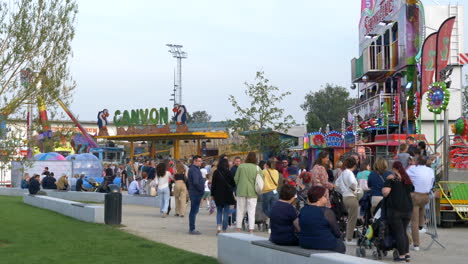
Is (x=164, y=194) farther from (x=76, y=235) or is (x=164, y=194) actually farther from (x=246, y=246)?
(x=246, y=246)

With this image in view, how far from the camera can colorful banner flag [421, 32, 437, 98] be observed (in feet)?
85.4

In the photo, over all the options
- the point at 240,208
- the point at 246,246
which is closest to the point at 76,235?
the point at 240,208

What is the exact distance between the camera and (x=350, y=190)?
506 inches

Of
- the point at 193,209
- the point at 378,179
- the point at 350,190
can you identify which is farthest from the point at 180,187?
the point at 378,179

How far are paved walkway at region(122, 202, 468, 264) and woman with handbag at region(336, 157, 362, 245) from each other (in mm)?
555

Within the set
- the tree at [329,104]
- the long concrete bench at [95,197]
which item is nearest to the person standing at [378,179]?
the long concrete bench at [95,197]

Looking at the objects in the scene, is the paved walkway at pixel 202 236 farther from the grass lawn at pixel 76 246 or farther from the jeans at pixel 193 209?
the grass lawn at pixel 76 246

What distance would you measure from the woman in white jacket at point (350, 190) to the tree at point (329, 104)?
270 feet

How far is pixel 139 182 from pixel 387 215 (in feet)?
68.4

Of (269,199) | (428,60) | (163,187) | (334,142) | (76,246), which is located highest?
(428,60)

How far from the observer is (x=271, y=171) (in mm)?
14953

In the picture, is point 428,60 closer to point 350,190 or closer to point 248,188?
point 248,188

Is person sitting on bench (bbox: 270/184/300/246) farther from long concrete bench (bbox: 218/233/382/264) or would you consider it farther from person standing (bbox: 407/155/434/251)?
person standing (bbox: 407/155/434/251)

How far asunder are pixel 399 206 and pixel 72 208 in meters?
11.8
